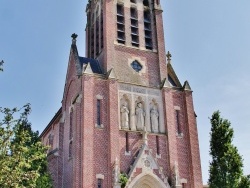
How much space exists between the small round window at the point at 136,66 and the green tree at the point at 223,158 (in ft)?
28.6

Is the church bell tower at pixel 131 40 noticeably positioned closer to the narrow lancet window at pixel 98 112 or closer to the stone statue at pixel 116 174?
the narrow lancet window at pixel 98 112

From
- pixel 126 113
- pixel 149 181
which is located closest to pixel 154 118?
pixel 126 113

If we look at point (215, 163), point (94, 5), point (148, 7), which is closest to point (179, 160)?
point (215, 163)

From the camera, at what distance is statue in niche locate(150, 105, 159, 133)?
3291cm

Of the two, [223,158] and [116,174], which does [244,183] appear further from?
[116,174]

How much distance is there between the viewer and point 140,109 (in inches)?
1302

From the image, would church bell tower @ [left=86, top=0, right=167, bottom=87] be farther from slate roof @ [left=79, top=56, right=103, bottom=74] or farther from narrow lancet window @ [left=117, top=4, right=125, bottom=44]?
slate roof @ [left=79, top=56, right=103, bottom=74]

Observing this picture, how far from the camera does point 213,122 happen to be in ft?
95.6

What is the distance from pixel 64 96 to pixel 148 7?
468 inches

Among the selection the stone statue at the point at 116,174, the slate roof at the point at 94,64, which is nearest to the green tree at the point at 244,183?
the stone statue at the point at 116,174

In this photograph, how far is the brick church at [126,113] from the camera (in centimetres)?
2998

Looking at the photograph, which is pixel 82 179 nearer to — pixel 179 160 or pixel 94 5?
pixel 179 160

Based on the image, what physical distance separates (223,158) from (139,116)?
8261 mm

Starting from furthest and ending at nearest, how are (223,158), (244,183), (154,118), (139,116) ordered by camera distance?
(154,118) < (139,116) < (223,158) < (244,183)
